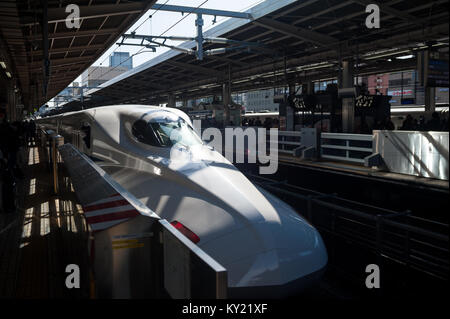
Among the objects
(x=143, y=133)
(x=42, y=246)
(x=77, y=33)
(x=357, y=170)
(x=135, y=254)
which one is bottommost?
(x=42, y=246)

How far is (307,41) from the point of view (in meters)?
20.1

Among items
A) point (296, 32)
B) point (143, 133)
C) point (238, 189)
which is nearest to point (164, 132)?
point (143, 133)

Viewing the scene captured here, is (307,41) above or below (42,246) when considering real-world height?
above

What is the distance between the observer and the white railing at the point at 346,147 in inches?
461

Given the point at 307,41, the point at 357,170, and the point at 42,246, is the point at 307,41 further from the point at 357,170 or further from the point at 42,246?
the point at 42,246

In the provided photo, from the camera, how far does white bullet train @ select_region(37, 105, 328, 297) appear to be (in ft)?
15.6

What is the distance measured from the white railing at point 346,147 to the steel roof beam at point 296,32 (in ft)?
23.0

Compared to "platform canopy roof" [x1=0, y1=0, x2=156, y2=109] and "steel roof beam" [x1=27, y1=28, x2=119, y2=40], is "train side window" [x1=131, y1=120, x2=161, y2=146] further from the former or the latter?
"steel roof beam" [x1=27, y1=28, x2=119, y2=40]

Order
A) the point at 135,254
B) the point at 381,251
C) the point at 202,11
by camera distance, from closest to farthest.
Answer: the point at 135,254 < the point at 381,251 < the point at 202,11

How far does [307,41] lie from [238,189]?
15903 mm

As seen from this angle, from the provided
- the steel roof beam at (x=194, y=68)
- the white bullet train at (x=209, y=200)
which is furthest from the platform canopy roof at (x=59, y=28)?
the steel roof beam at (x=194, y=68)

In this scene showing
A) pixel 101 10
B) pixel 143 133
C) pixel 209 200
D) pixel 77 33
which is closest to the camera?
pixel 209 200

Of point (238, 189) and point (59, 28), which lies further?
point (59, 28)
